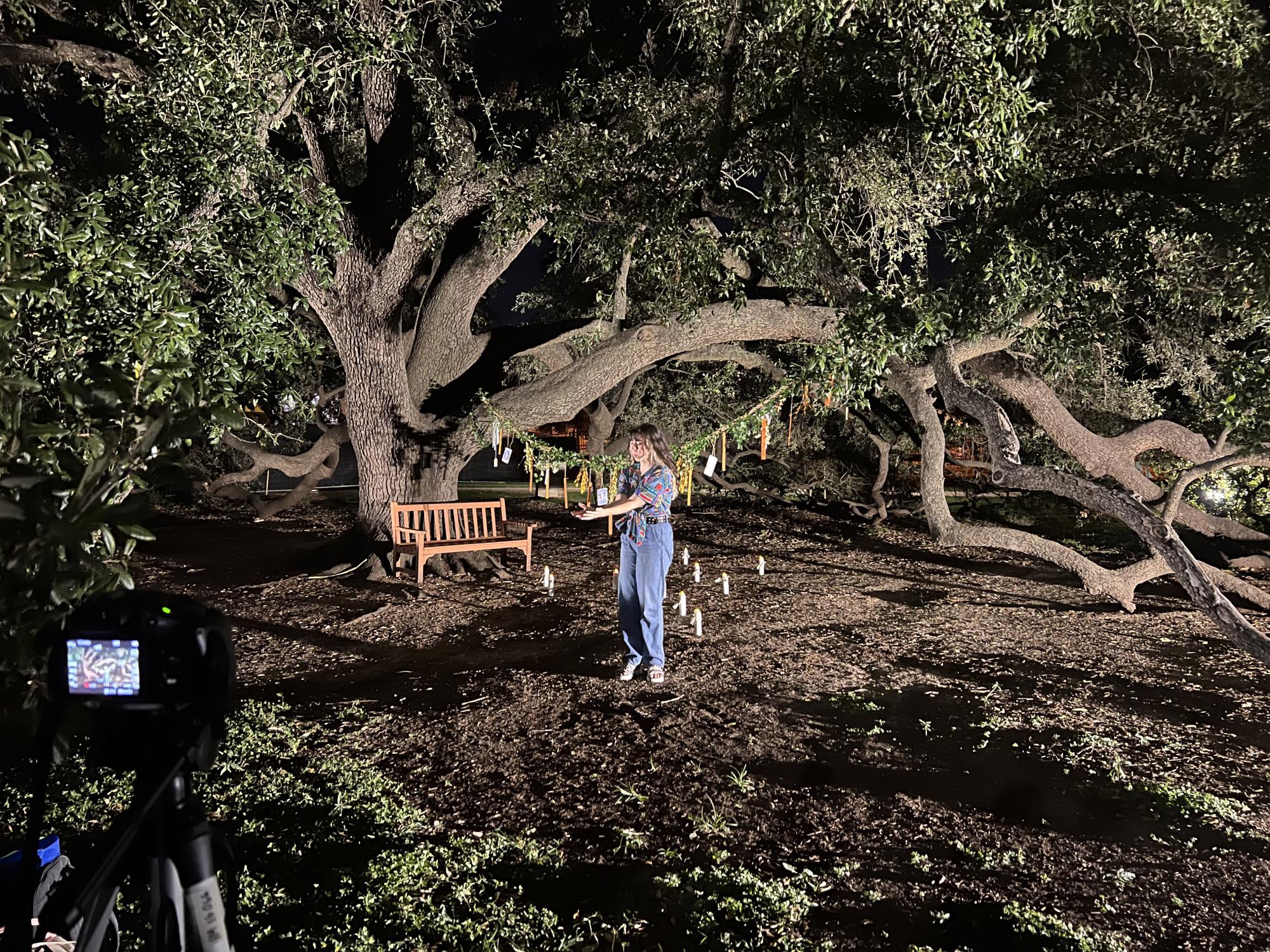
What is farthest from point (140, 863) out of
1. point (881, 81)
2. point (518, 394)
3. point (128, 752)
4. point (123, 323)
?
point (518, 394)

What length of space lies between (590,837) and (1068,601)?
7.80m

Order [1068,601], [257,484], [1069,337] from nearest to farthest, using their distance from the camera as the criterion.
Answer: [1069,337], [1068,601], [257,484]

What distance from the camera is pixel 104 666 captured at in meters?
1.40

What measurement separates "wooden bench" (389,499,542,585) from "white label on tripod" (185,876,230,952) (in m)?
8.08

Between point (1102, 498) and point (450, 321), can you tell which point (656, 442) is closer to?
point (1102, 498)

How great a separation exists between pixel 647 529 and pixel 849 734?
1.89 meters

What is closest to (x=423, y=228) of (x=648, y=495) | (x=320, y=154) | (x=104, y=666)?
(x=320, y=154)

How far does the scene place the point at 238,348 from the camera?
600cm

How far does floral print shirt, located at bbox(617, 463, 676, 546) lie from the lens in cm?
581

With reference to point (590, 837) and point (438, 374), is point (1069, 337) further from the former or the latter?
point (438, 374)

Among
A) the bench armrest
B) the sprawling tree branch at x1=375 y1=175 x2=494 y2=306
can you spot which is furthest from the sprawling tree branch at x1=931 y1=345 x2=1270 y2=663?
the bench armrest

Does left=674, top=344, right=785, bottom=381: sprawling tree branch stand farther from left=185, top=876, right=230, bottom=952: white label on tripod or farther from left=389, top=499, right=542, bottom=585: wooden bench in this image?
left=185, top=876, right=230, bottom=952: white label on tripod

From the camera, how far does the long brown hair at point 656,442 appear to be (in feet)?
19.3

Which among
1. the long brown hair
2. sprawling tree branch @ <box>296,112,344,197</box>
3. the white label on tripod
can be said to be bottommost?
the white label on tripod
